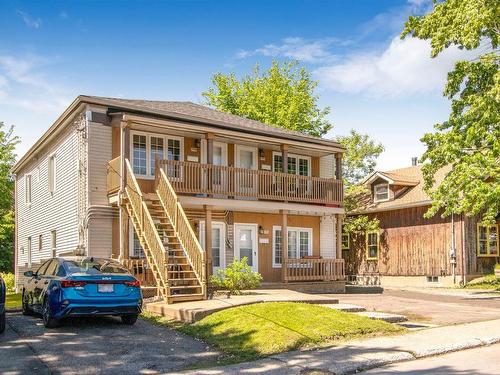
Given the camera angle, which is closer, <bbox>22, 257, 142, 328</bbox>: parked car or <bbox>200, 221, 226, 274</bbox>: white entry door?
<bbox>22, 257, 142, 328</bbox>: parked car

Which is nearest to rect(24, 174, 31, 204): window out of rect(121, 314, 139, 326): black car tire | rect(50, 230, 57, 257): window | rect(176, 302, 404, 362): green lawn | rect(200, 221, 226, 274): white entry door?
rect(50, 230, 57, 257): window

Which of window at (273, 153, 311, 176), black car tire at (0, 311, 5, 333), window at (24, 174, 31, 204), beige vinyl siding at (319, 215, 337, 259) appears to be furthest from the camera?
window at (24, 174, 31, 204)

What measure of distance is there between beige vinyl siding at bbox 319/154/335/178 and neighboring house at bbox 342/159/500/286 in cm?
611

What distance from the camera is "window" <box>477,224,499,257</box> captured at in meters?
27.8

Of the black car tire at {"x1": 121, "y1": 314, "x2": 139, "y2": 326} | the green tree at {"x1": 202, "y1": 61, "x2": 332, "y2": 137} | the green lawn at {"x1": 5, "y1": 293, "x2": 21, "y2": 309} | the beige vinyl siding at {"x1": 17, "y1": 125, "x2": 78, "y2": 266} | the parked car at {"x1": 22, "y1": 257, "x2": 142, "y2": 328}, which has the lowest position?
the green lawn at {"x1": 5, "y1": 293, "x2": 21, "y2": 309}

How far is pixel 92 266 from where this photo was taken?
39.5 ft

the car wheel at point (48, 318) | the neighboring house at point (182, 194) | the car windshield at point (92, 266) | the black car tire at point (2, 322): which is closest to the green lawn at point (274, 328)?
the car windshield at point (92, 266)

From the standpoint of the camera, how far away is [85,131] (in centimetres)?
1945

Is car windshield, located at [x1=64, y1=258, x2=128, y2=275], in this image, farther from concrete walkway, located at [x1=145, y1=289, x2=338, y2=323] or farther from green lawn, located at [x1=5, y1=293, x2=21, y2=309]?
green lawn, located at [x1=5, y1=293, x2=21, y2=309]

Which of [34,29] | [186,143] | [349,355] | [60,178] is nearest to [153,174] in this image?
[186,143]

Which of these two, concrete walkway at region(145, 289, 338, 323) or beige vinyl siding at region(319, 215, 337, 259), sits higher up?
beige vinyl siding at region(319, 215, 337, 259)

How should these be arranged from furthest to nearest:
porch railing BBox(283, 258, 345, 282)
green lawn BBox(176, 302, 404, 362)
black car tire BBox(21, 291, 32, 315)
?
porch railing BBox(283, 258, 345, 282), black car tire BBox(21, 291, 32, 315), green lawn BBox(176, 302, 404, 362)

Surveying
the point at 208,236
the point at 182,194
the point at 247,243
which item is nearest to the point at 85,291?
the point at 208,236

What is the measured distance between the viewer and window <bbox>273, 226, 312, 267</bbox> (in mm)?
A: 23672
